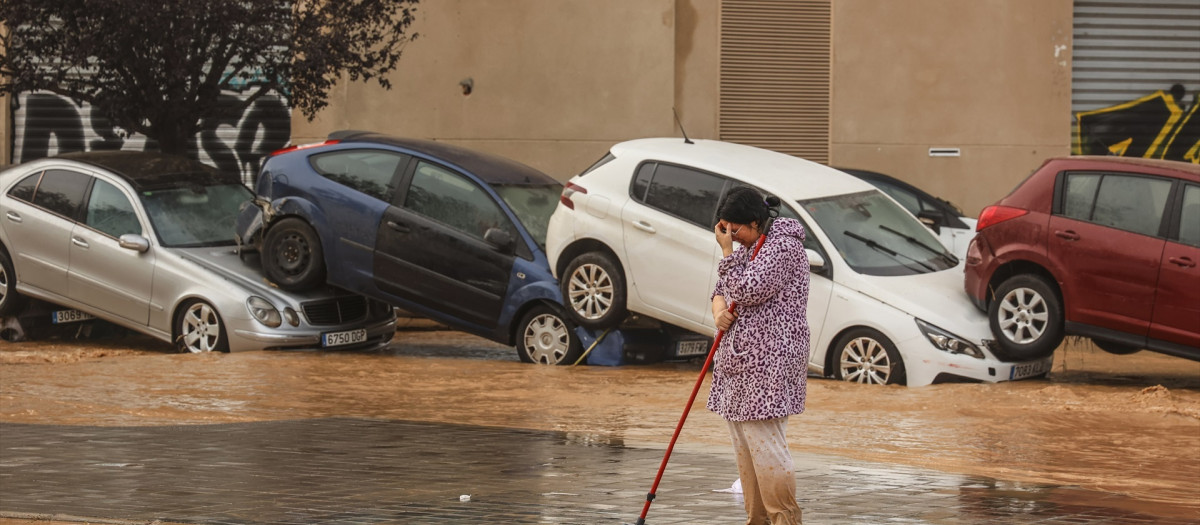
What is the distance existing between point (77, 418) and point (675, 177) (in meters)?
5.02

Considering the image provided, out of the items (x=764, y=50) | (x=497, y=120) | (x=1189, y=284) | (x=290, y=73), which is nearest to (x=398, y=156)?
(x=290, y=73)

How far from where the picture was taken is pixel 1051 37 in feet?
72.6

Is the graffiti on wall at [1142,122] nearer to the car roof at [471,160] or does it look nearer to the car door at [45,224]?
the car roof at [471,160]

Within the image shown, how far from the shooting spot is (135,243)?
531 inches

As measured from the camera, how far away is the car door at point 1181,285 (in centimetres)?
1109

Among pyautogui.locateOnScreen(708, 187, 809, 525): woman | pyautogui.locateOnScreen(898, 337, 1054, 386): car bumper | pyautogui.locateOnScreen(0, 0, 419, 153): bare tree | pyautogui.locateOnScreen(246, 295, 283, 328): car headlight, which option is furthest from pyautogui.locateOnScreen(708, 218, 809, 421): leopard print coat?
pyautogui.locateOnScreen(0, 0, 419, 153): bare tree

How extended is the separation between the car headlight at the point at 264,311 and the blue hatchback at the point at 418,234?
303 millimetres

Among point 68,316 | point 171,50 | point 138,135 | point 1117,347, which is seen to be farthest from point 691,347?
point 138,135

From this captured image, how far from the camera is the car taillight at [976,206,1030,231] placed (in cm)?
1195

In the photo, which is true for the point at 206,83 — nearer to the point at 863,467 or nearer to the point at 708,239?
the point at 708,239

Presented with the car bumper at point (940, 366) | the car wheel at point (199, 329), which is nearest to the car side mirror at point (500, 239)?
the car wheel at point (199, 329)

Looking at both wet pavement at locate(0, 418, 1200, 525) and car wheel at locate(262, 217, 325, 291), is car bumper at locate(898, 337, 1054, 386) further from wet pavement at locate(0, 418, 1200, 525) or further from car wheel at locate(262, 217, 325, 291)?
car wheel at locate(262, 217, 325, 291)

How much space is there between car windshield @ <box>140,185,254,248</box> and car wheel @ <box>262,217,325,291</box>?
774 millimetres

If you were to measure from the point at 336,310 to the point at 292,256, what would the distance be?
67 cm
